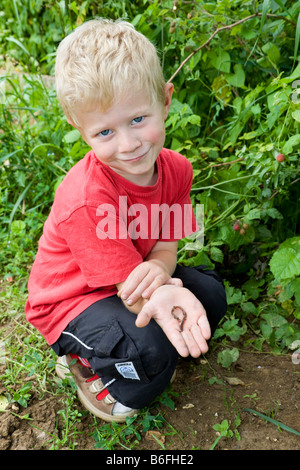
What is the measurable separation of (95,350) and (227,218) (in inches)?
32.1

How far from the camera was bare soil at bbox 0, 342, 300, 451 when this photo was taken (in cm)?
155

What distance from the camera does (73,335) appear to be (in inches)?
63.2

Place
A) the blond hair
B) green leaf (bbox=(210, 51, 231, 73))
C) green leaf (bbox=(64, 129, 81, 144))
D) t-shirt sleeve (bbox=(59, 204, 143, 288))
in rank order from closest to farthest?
the blond hair, t-shirt sleeve (bbox=(59, 204, 143, 288)), green leaf (bbox=(210, 51, 231, 73)), green leaf (bbox=(64, 129, 81, 144))

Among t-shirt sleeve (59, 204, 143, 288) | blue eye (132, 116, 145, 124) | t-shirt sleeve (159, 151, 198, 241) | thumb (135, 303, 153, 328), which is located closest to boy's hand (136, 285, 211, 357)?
thumb (135, 303, 153, 328)

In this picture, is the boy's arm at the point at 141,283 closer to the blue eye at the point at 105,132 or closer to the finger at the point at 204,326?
the finger at the point at 204,326

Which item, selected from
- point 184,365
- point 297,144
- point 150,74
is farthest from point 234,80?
point 184,365

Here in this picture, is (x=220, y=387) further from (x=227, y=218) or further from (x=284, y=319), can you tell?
(x=227, y=218)

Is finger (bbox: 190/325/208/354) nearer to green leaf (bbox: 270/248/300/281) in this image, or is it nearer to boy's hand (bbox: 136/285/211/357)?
boy's hand (bbox: 136/285/211/357)

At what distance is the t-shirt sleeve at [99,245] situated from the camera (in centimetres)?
141

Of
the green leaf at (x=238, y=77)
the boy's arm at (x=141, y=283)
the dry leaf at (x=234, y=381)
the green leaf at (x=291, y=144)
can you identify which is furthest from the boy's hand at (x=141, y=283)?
the green leaf at (x=238, y=77)

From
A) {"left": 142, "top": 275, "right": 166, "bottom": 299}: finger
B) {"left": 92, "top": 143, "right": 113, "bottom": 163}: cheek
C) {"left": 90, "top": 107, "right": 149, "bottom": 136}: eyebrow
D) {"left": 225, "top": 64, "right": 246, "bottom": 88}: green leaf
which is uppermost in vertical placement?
{"left": 90, "top": 107, "right": 149, "bottom": 136}: eyebrow

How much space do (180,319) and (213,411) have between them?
0.45m

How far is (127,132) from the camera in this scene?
1371 mm

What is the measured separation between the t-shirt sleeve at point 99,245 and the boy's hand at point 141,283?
2 cm
